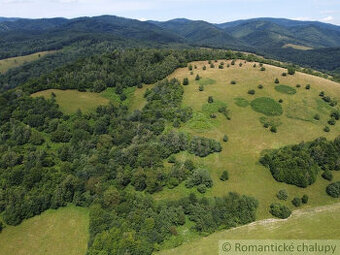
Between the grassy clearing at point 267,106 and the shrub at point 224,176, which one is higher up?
the grassy clearing at point 267,106

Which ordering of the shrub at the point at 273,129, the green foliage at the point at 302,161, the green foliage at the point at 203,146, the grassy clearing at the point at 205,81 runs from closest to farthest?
the green foliage at the point at 302,161 < the green foliage at the point at 203,146 < the shrub at the point at 273,129 < the grassy clearing at the point at 205,81

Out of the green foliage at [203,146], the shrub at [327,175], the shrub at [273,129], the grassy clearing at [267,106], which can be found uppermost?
the grassy clearing at [267,106]

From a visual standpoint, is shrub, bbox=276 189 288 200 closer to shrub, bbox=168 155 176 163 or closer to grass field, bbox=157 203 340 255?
grass field, bbox=157 203 340 255

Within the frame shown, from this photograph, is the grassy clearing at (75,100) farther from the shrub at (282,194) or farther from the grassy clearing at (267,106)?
the shrub at (282,194)

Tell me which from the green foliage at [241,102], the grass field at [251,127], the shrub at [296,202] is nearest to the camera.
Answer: the shrub at [296,202]

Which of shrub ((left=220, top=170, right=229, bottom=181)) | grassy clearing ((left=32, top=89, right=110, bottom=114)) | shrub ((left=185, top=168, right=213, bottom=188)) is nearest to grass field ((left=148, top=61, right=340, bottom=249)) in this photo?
shrub ((left=220, top=170, right=229, bottom=181))

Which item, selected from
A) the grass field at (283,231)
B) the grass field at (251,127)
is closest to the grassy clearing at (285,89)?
the grass field at (251,127)

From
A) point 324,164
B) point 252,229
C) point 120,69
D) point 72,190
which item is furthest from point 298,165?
point 120,69

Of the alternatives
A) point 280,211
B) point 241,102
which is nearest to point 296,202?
point 280,211
